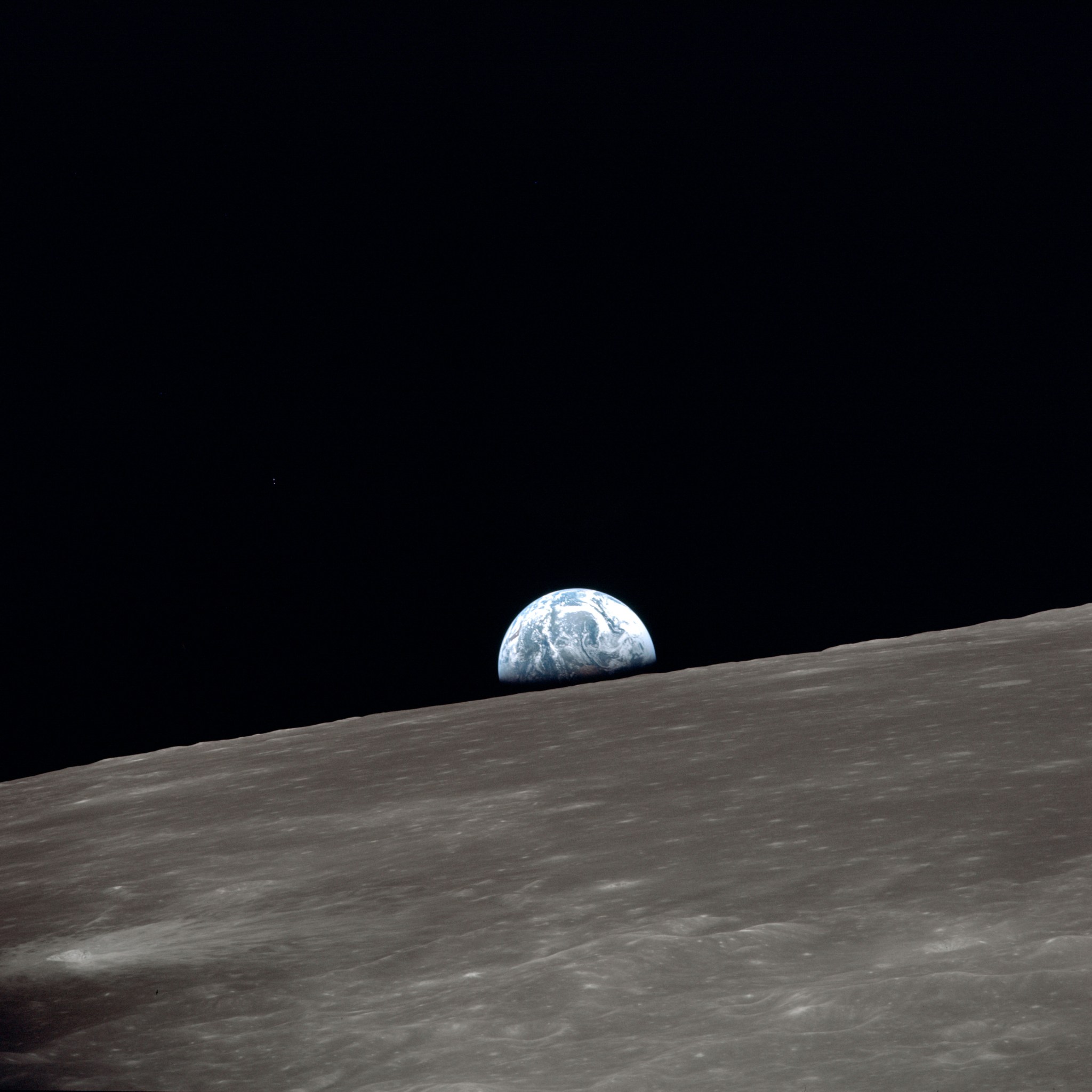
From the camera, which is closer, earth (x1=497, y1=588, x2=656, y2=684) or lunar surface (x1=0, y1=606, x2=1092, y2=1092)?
lunar surface (x1=0, y1=606, x2=1092, y2=1092)

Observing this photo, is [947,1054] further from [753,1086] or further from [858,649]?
[858,649]

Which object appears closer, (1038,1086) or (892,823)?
(1038,1086)

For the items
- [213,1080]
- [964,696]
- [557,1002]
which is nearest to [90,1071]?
[213,1080]

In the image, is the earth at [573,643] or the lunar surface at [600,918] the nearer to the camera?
the lunar surface at [600,918]

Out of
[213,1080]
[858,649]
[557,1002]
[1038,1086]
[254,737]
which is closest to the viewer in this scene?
[1038,1086]

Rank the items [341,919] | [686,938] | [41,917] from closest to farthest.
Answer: [686,938], [341,919], [41,917]
